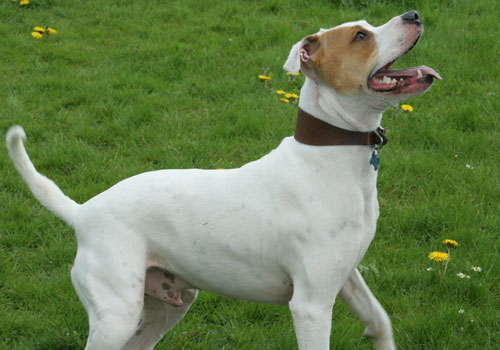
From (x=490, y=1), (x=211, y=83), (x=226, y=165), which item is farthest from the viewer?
(x=490, y=1)

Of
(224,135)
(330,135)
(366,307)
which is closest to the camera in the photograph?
(330,135)

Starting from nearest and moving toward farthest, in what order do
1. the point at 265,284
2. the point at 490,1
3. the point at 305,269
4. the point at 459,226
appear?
the point at 305,269 → the point at 265,284 → the point at 459,226 → the point at 490,1

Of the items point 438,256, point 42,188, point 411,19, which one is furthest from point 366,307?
point 42,188

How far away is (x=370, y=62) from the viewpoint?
11.2 ft

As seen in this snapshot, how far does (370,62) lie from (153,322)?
1973mm

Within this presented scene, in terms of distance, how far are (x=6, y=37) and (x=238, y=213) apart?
20.7 feet

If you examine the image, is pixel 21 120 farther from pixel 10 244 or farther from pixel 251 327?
pixel 251 327

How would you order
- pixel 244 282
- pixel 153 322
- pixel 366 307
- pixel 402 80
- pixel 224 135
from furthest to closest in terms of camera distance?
pixel 224 135, pixel 153 322, pixel 366 307, pixel 244 282, pixel 402 80

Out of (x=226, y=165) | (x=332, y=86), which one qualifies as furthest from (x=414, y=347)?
(x=226, y=165)

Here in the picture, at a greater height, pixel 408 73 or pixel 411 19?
pixel 411 19

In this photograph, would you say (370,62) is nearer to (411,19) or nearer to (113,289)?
(411,19)

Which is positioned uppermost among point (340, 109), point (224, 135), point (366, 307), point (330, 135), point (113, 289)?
point (340, 109)

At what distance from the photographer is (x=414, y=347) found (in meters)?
4.17

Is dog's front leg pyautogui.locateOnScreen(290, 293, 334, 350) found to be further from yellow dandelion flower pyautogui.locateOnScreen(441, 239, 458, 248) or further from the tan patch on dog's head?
yellow dandelion flower pyautogui.locateOnScreen(441, 239, 458, 248)
